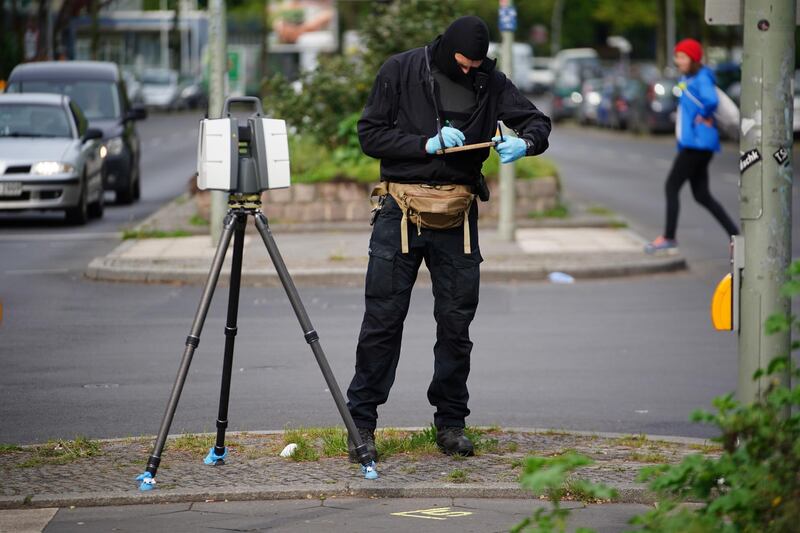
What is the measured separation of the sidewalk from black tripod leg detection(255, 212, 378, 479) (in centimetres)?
760

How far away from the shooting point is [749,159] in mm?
6367

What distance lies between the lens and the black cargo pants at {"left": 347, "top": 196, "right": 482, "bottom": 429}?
6.84m

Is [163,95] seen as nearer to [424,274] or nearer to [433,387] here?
[424,274]

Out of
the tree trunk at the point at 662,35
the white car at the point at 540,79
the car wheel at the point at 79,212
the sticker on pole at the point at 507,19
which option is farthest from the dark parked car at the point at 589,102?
the white car at the point at 540,79

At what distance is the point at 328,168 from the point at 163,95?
51759mm

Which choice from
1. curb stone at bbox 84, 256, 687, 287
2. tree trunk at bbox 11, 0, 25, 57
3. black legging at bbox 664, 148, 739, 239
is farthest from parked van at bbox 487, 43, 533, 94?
curb stone at bbox 84, 256, 687, 287

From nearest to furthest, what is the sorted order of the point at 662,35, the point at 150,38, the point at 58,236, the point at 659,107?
the point at 58,236, the point at 659,107, the point at 662,35, the point at 150,38

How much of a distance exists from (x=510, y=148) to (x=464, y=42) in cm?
49

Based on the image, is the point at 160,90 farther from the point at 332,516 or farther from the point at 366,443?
the point at 332,516

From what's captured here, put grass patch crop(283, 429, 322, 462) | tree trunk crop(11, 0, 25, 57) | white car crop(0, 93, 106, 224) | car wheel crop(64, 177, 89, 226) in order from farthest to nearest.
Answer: tree trunk crop(11, 0, 25, 57), car wheel crop(64, 177, 89, 226), white car crop(0, 93, 106, 224), grass patch crop(283, 429, 322, 462)

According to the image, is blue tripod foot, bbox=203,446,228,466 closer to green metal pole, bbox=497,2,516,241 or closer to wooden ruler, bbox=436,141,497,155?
wooden ruler, bbox=436,141,497,155

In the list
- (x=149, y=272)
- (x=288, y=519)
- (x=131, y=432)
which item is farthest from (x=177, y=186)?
(x=288, y=519)

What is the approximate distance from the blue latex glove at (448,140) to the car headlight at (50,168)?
12835 mm

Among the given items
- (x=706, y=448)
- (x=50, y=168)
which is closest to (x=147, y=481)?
(x=706, y=448)
